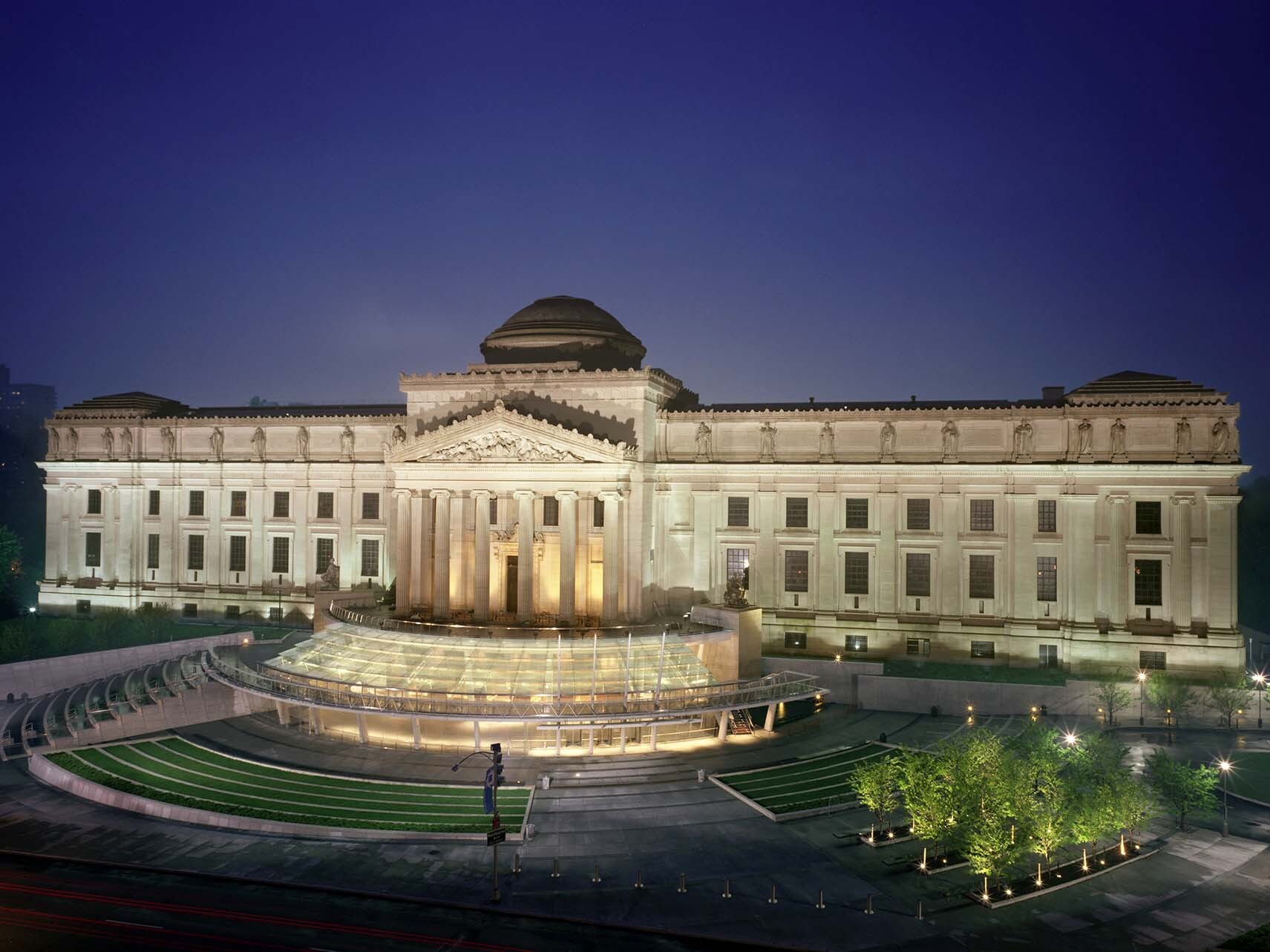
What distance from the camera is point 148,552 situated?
94875mm

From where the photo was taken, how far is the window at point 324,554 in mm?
89688

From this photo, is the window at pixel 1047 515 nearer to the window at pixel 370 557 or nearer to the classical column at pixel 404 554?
the classical column at pixel 404 554

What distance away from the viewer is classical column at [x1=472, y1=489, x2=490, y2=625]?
7588 cm

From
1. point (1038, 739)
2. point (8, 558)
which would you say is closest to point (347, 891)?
point (1038, 739)

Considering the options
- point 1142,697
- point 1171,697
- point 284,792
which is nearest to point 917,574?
point 1142,697

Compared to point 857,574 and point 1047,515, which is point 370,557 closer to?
point 857,574

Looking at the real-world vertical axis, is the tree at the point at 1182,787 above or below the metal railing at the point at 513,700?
below

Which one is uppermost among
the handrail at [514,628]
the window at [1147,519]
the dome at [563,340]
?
the dome at [563,340]

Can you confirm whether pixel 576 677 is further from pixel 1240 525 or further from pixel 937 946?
pixel 1240 525

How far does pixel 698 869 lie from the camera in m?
41.2

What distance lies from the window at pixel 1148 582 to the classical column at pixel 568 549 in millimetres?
41351

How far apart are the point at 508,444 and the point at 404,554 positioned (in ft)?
41.4

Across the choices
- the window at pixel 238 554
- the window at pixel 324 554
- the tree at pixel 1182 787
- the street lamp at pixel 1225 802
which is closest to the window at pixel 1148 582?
the street lamp at pixel 1225 802

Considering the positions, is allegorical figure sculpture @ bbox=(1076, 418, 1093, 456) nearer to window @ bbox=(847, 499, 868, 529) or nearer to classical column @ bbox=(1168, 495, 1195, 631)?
classical column @ bbox=(1168, 495, 1195, 631)
